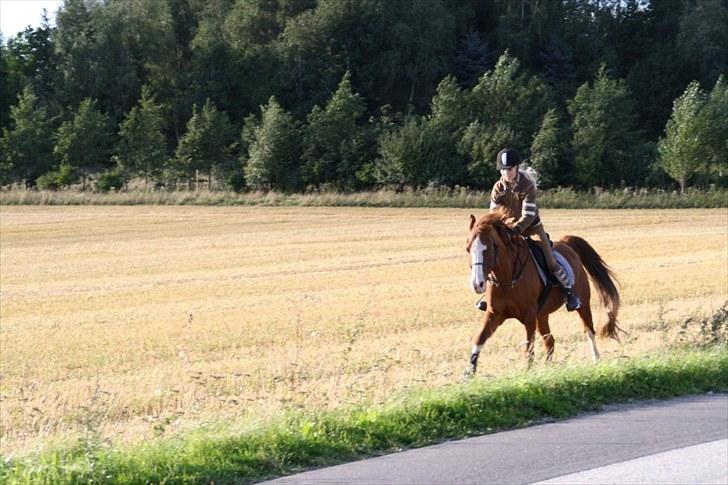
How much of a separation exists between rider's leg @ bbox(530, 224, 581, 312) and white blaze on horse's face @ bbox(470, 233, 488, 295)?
964 millimetres

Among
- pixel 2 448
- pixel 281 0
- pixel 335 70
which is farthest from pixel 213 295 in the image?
pixel 281 0

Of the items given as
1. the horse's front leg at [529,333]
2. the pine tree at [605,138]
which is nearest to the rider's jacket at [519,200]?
the horse's front leg at [529,333]

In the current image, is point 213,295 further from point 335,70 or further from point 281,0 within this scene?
point 281,0

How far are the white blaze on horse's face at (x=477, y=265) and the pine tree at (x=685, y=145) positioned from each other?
46736 mm

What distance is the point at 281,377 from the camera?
12.0 meters

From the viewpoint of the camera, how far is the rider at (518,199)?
1135cm

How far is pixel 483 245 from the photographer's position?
36.0 ft

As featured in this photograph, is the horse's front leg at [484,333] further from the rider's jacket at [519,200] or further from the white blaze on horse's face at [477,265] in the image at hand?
the rider's jacket at [519,200]

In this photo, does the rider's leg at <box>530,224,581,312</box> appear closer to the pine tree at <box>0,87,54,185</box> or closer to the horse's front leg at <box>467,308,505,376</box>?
the horse's front leg at <box>467,308,505,376</box>

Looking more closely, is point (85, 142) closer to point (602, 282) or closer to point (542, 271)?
point (602, 282)

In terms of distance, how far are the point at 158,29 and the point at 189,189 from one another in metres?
23.0

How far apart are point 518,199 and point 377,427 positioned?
14.0 feet

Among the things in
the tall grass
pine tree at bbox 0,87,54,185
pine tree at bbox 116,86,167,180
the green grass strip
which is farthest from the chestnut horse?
pine tree at bbox 0,87,54,185

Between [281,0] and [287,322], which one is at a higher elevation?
[281,0]
